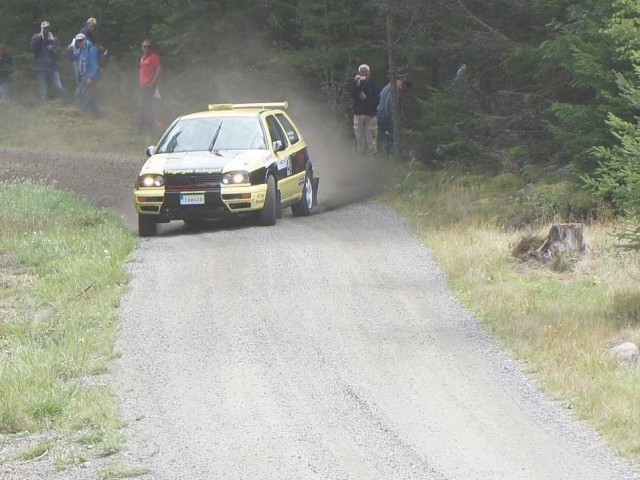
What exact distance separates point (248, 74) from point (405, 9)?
9918 mm

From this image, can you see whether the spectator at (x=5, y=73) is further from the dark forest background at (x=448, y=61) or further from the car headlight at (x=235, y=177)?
the car headlight at (x=235, y=177)

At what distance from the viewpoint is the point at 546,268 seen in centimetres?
1424

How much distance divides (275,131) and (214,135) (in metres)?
1.16

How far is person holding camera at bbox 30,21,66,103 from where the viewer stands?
33344mm

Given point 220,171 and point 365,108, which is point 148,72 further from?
point 220,171

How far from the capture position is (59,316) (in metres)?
12.3

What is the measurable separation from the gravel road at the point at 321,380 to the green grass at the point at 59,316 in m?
0.24

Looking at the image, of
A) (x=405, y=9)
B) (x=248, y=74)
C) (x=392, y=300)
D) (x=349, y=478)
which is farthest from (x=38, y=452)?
(x=248, y=74)

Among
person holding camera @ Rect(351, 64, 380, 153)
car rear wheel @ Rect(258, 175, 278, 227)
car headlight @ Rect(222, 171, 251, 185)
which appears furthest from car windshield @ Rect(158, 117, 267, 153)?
person holding camera @ Rect(351, 64, 380, 153)

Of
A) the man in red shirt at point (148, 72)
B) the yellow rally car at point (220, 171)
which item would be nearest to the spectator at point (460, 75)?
the yellow rally car at point (220, 171)

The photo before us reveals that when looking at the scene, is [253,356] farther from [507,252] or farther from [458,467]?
[507,252]

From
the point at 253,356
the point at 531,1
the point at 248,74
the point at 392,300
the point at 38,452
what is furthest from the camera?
the point at 248,74

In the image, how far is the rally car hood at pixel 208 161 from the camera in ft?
57.6

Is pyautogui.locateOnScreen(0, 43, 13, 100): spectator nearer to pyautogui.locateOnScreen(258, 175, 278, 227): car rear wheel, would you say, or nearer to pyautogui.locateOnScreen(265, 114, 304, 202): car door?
pyautogui.locateOnScreen(265, 114, 304, 202): car door
